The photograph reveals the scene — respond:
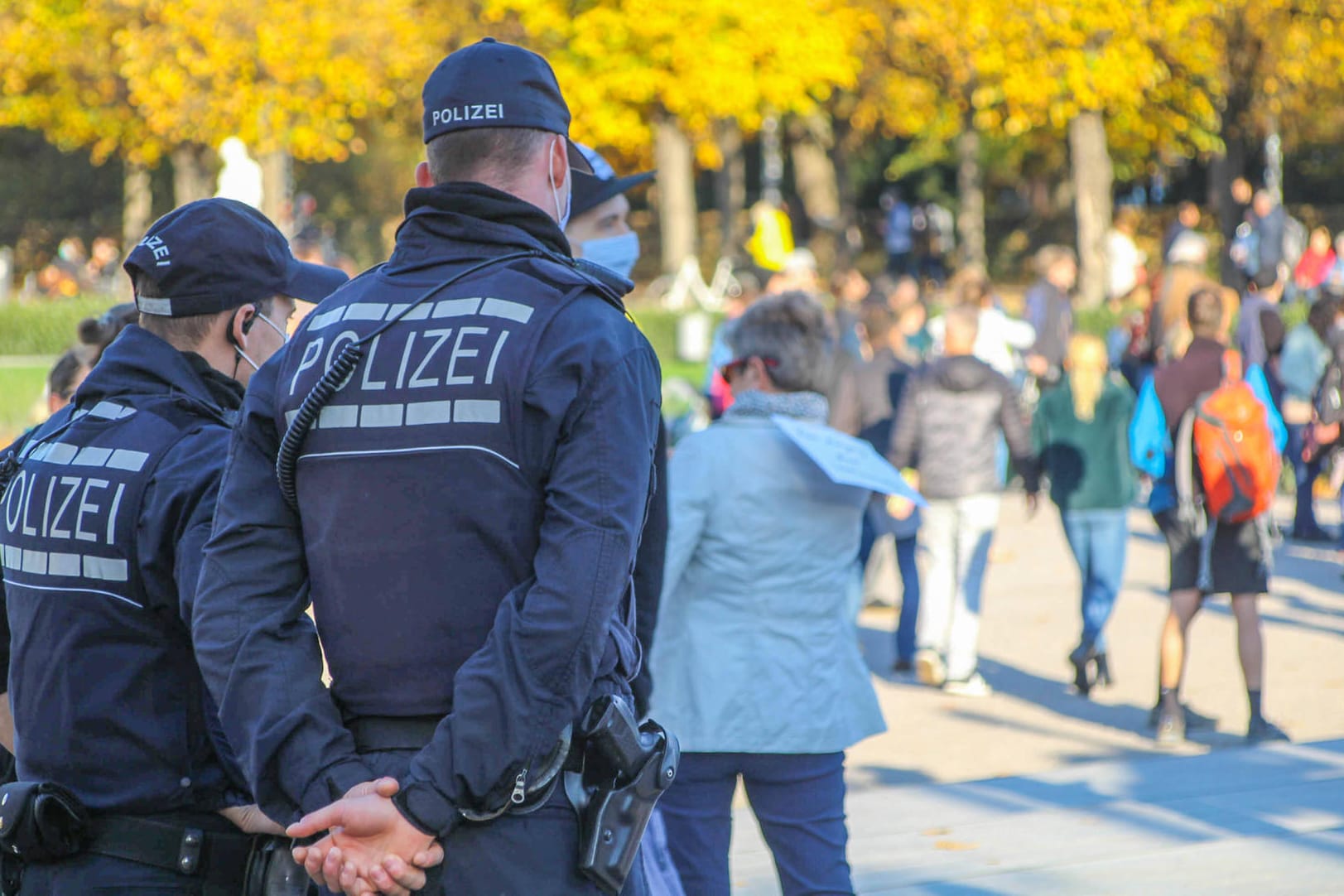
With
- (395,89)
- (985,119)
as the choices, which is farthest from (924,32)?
(395,89)

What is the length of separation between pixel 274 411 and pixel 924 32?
25.6 m

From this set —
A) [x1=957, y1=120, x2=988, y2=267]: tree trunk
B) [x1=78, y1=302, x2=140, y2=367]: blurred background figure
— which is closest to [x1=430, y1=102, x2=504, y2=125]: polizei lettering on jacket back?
[x1=78, y1=302, x2=140, y2=367]: blurred background figure

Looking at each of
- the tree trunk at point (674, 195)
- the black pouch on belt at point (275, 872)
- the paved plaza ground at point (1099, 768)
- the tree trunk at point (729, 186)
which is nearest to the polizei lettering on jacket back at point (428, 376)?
the black pouch on belt at point (275, 872)

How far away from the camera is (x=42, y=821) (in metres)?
2.82

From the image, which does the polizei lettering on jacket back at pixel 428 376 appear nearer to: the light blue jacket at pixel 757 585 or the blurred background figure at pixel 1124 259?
the light blue jacket at pixel 757 585

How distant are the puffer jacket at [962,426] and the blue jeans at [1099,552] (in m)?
0.37

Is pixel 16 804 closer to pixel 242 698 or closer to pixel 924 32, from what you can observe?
pixel 242 698

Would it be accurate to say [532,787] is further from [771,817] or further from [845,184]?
[845,184]

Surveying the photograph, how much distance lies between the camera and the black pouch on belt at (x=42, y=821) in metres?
2.82

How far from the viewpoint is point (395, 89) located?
29359mm

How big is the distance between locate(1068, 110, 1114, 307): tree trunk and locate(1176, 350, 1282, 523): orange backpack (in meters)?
18.0

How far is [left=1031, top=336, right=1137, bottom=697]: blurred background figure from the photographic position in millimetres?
9000

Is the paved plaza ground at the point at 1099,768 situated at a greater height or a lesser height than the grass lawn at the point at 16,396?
lesser

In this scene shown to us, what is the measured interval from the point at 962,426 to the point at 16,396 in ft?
44.4
